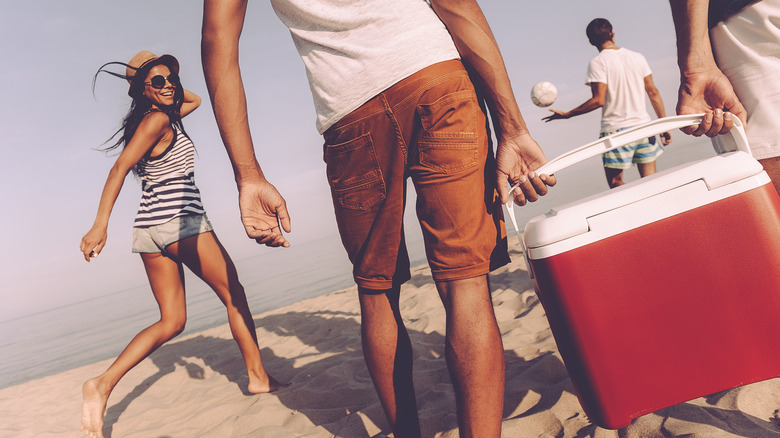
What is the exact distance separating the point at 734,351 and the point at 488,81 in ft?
2.98

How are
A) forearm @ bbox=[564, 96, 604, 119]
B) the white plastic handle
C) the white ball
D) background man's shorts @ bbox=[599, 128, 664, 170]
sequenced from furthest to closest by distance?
the white ball, forearm @ bbox=[564, 96, 604, 119], background man's shorts @ bbox=[599, 128, 664, 170], the white plastic handle

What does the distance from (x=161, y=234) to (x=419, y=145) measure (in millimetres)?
2045

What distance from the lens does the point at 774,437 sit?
125 centimetres

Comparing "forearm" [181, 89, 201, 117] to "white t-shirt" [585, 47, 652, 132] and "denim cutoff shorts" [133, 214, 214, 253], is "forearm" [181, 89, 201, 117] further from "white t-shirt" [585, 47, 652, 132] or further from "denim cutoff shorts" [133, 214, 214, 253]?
"white t-shirt" [585, 47, 652, 132]

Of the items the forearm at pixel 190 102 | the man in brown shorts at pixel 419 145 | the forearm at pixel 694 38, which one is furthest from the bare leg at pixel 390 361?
the forearm at pixel 190 102

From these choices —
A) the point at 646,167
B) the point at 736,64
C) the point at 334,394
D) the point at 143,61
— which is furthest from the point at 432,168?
the point at 646,167

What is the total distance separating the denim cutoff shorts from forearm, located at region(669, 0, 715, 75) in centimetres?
255

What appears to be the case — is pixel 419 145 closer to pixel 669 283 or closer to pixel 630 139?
pixel 630 139

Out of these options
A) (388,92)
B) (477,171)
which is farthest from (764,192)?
(388,92)

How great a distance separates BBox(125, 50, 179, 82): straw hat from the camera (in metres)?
2.94

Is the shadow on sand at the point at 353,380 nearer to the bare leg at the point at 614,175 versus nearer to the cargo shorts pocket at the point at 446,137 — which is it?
the cargo shorts pocket at the point at 446,137

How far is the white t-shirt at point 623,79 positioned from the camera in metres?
3.96

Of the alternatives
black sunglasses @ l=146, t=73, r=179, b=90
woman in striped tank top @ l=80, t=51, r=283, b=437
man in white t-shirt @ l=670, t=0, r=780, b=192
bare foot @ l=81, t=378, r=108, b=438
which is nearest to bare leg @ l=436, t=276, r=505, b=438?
man in white t-shirt @ l=670, t=0, r=780, b=192

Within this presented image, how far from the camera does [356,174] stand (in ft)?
4.41
